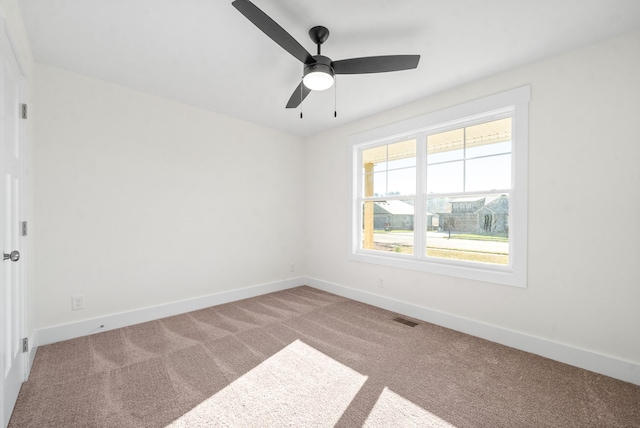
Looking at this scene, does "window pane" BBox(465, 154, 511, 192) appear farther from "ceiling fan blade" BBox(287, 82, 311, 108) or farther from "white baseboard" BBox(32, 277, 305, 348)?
"white baseboard" BBox(32, 277, 305, 348)

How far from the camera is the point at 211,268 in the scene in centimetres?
368

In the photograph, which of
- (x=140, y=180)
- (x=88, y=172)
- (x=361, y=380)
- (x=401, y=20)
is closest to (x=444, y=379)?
(x=361, y=380)

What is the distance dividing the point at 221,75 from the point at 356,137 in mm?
1972

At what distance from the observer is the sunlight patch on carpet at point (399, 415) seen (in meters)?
1.62

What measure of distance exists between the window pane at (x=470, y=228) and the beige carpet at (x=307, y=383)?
0.85 metres

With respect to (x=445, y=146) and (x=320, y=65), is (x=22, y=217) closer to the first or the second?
(x=320, y=65)

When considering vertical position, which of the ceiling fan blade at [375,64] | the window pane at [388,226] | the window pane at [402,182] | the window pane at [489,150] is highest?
the ceiling fan blade at [375,64]

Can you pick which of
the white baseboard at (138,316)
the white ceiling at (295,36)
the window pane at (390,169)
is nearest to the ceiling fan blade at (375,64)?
the white ceiling at (295,36)

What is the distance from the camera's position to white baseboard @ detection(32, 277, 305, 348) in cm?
258

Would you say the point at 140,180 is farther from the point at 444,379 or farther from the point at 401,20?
the point at 444,379

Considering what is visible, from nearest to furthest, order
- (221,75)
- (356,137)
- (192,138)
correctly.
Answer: (221,75), (192,138), (356,137)

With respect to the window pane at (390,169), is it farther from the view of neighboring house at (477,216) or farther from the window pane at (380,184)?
the view of neighboring house at (477,216)

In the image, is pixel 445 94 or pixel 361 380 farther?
pixel 445 94

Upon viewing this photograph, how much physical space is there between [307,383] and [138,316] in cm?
217
